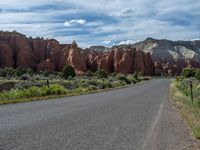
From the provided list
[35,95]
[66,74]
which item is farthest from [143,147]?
[66,74]

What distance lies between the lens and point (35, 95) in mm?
30672

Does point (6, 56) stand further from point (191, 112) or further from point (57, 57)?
point (191, 112)

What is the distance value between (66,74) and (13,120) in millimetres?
82027

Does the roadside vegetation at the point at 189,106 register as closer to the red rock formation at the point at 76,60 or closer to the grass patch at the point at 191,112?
the grass patch at the point at 191,112

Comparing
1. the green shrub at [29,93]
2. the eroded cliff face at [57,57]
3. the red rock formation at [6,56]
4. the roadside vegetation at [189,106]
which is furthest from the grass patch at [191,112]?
the eroded cliff face at [57,57]

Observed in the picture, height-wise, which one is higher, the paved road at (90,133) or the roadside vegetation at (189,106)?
the paved road at (90,133)

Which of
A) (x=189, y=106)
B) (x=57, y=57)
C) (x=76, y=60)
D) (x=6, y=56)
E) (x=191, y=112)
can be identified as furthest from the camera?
(x=57, y=57)

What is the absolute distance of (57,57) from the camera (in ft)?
486

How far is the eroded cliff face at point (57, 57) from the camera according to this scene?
443ft

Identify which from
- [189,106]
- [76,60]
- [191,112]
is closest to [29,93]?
[189,106]

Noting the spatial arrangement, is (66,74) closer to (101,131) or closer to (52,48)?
(52,48)

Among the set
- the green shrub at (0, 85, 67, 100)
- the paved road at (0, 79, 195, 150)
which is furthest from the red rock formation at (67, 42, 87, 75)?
the paved road at (0, 79, 195, 150)

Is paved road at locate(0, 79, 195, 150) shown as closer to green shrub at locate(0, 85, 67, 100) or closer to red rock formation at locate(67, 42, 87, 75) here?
green shrub at locate(0, 85, 67, 100)

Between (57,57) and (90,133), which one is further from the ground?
(90,133)
